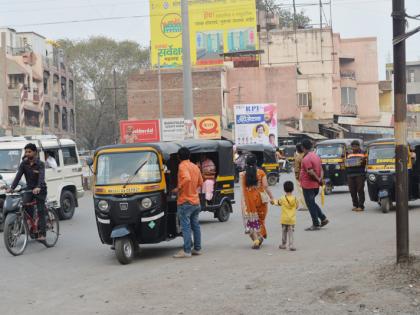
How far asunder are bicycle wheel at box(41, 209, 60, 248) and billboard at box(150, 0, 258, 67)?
6296cm

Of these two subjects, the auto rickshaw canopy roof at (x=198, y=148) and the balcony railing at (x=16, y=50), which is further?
the balcony railing at (x=16, y=50)

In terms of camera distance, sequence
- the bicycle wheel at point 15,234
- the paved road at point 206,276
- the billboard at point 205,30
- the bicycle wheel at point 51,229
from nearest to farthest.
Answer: the paved road at point 206,276 < the bicycle wheel at point 15,234 < the bicycle wheel at point 51,229 < the billboard at point 205,30

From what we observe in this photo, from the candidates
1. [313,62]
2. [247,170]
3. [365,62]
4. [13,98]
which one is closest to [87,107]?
[13,98]

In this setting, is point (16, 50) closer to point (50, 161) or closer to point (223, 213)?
point (50, 161)

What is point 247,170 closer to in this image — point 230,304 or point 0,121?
point 230,304

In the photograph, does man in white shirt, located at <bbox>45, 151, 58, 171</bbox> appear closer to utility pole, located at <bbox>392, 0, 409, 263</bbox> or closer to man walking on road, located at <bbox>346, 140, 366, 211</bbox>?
man walking on road, located at <bbox>346, 140, 366, 211</bbox>

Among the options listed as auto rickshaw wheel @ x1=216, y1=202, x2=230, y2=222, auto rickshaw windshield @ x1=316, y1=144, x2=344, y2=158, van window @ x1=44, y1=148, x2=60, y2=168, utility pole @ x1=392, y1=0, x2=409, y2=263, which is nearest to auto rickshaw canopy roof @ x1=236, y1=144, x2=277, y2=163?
auto rickshaw windshield @ x1=316, y1=144, x2=344, y2=158

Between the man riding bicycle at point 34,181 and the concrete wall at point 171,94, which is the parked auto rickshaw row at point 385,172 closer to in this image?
the man riding bicycle at point 34,181

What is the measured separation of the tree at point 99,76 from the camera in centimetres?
8306

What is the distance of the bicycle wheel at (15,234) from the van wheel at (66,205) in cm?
610

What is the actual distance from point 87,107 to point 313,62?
2800cm

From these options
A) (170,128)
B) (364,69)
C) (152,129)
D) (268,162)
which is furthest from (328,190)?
(364,69)

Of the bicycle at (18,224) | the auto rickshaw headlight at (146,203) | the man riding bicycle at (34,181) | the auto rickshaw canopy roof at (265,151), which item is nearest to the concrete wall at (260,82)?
the auto rickshaw canopy roof at (265,151)

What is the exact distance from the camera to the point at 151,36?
7719cm
